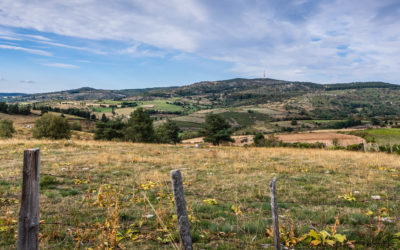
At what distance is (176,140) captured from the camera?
5838 cm

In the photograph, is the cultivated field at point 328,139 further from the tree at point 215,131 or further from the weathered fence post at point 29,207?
the weathered fence post at point 29,207

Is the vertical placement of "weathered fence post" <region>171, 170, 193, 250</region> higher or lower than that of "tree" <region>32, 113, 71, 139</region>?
higher

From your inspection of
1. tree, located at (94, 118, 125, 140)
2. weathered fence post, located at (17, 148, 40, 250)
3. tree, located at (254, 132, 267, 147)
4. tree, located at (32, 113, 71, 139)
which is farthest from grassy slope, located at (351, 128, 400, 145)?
tree, located at (32, 113, 71, 139)

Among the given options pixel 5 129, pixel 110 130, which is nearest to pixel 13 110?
pixel 5 129

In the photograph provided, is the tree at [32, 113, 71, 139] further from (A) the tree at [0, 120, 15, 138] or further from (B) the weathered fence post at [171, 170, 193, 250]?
(B) the weathered fence post at [171, 170, 193, 250]

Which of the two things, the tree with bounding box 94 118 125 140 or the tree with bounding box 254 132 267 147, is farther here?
the tree with bounding box 94 118 125 140

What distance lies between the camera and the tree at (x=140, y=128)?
148ft

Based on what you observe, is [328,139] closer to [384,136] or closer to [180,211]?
[384,136]

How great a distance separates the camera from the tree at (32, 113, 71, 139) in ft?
129

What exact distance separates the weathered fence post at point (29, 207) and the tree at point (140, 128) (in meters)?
42.5

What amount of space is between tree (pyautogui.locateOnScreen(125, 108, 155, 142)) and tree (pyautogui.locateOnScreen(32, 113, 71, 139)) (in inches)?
438

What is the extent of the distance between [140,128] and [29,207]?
43273mm

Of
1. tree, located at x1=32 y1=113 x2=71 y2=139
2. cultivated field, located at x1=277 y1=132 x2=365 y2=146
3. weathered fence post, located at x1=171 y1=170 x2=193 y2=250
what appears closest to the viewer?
weathered fence post, located at x1=171 y1=170 x2=193 y2=250

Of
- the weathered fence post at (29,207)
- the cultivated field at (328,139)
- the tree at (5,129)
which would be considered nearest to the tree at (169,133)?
the cultivated field at (328,139)
